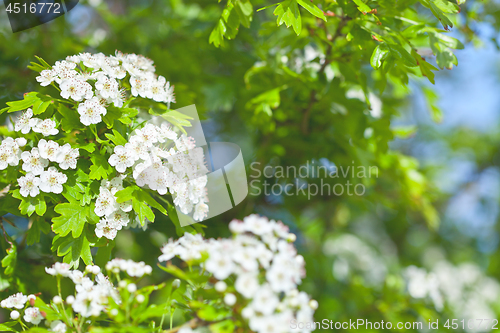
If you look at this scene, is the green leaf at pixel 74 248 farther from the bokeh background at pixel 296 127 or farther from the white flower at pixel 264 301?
the white flower at pixel 264 301

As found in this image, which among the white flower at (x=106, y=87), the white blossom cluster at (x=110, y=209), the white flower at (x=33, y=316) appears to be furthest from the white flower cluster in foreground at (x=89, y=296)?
the white flower at (x=106, y=87)

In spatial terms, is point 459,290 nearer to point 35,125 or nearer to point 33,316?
point 33,316

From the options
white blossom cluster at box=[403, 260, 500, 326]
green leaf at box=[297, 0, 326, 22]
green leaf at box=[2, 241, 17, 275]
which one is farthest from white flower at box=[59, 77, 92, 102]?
white blossom cluster at box=[403, 260, 500, 326]

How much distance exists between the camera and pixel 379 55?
1049mm

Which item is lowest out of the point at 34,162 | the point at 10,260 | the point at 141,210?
the point at 10,260

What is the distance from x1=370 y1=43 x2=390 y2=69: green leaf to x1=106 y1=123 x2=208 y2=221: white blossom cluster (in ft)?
2.05

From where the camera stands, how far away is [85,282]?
2.76 ft

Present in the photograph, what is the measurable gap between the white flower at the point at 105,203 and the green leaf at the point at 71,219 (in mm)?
29

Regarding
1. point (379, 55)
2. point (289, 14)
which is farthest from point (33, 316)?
point (379, 55)

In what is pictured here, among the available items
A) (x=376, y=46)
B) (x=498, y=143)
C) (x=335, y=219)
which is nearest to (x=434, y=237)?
(x=498, y=143)

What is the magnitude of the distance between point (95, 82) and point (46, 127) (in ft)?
0.61

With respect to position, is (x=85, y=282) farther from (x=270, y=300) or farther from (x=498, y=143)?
(x=498, y=143)

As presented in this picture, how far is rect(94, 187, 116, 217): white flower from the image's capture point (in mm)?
916

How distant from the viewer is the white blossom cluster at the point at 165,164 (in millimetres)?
923
